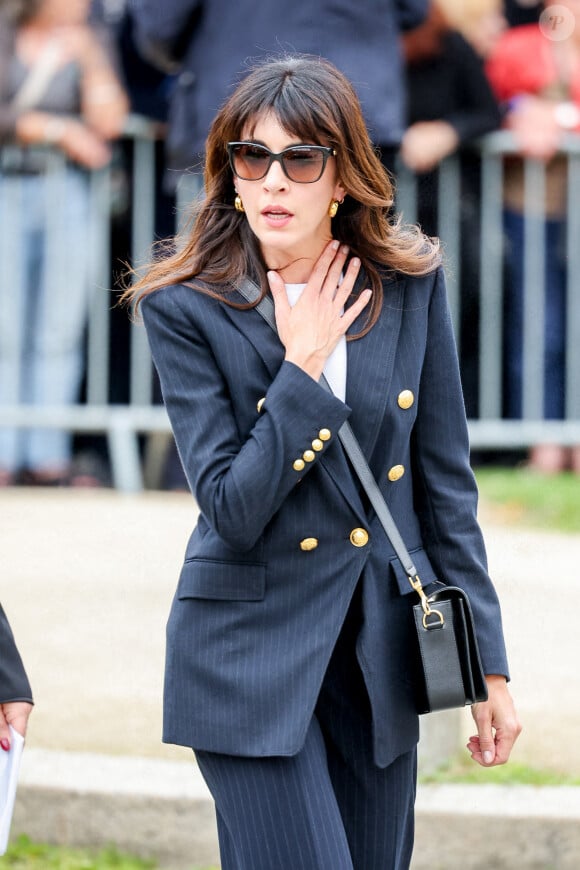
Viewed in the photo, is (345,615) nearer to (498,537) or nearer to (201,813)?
(201,813)

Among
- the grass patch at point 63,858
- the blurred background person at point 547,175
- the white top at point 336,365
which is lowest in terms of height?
the grass patch at point 63,858

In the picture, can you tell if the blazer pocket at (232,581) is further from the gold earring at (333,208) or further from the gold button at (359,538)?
the gold earring at (333,208)

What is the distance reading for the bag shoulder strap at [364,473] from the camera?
8.58ft

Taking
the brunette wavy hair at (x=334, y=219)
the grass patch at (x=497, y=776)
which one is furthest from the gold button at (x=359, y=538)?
the grass patch at (x=497, y=776)

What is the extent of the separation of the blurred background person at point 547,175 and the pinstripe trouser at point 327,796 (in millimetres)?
4587

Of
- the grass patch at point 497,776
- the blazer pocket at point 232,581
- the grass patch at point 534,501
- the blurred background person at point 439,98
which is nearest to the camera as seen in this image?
the blazer pocket at point 232,581

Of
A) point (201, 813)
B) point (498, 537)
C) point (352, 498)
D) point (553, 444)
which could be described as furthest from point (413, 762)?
point (553, 444)

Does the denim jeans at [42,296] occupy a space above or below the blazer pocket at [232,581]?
above

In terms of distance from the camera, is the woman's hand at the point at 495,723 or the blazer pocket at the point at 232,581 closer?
the blazer pocket at the point at 232,581

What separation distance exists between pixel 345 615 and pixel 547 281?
16.0 ft

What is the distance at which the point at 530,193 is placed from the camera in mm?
7266

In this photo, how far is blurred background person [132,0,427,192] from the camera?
230 inches

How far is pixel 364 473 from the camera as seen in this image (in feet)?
8.59

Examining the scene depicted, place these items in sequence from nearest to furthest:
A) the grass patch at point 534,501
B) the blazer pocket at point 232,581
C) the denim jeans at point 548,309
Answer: the blazer pocket at point 232,581, the grass patch at point 534,501, the denim jeans at point 548,309
